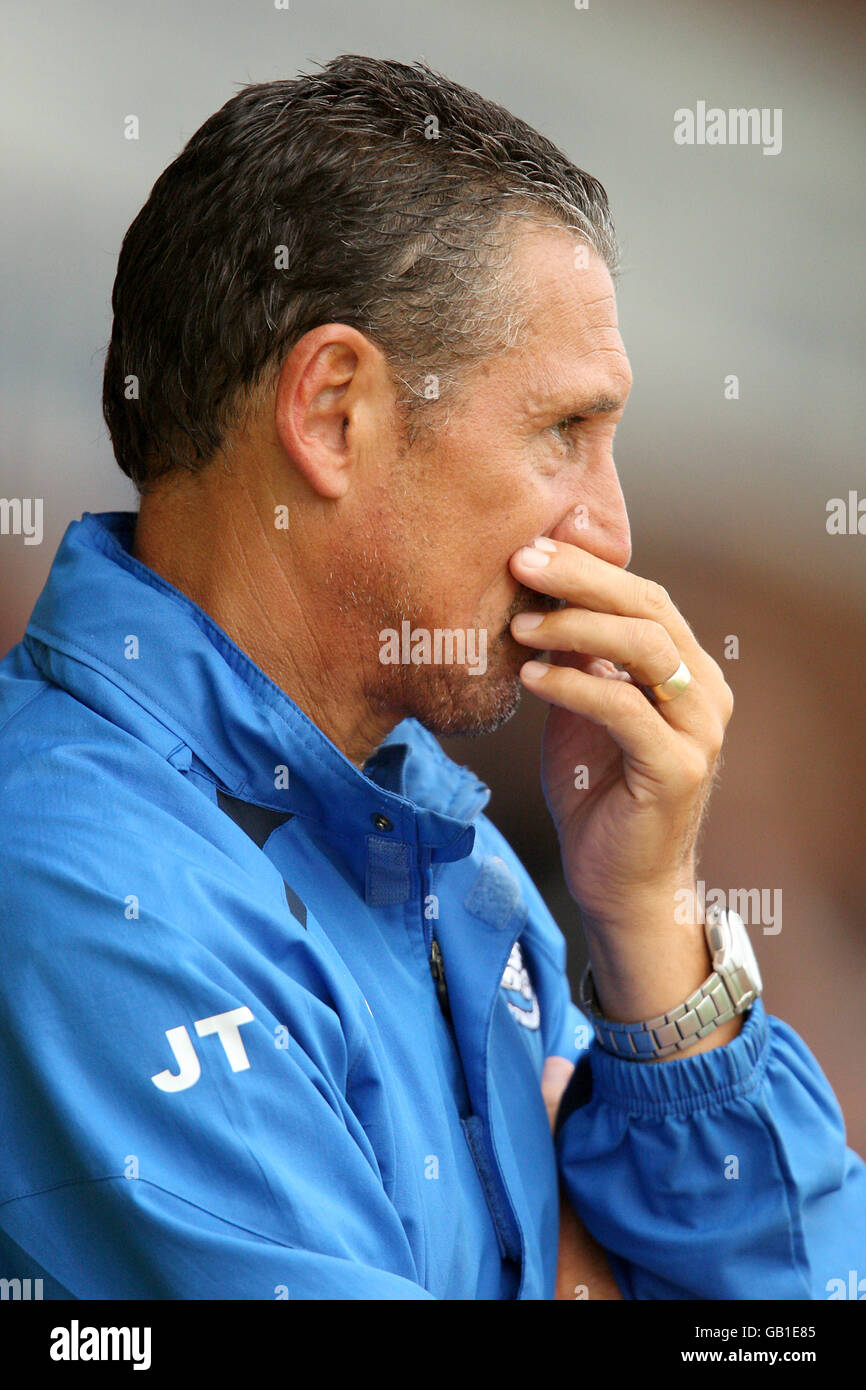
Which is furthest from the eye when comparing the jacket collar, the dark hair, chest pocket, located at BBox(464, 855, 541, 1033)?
chest pocket, located at BBox(464, 855, 541, 1033)

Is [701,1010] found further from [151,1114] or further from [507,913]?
[151,1114]

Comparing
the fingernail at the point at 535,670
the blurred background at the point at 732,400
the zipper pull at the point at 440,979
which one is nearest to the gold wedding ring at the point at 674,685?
the fingernail at the point at 535,670

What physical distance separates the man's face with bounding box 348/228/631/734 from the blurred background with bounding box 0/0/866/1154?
119 centimetres

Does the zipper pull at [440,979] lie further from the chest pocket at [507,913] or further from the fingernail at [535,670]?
the fingernail at [535,670]

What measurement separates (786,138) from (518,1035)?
2.25 meters

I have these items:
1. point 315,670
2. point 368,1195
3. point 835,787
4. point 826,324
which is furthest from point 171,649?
point 826,324

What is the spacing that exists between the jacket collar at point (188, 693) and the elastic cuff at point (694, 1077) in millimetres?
383

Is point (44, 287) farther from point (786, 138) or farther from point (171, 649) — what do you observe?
point (786, 138)

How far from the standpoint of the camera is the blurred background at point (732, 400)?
2268 mm

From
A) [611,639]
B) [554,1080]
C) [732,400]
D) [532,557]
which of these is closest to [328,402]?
[532,557]

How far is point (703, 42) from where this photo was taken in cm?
255

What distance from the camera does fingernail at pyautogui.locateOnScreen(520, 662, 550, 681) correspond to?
1.30m

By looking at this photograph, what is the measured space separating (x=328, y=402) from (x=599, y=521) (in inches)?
12.9

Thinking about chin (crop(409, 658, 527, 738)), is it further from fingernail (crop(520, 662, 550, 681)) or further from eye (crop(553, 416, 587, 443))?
eye (crop(553, 416, 587, 443))
